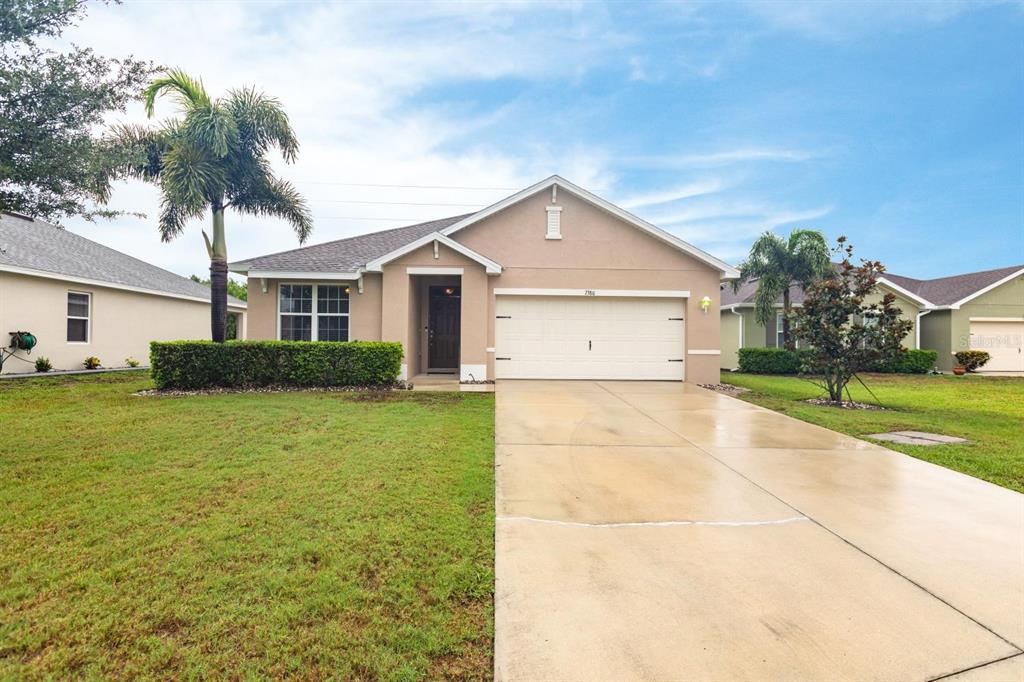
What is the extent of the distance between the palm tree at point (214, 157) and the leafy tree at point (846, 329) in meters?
13.6

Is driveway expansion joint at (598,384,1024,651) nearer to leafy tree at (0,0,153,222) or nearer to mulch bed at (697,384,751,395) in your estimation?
mulch bed at (697,384,751,395)

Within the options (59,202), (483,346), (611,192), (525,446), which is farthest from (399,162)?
(525,446)

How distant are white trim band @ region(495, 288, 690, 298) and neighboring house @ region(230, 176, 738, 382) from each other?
1.1 inches

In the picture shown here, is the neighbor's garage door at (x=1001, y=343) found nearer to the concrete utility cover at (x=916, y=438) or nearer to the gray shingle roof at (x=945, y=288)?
the gray shingle roof at (x=945, y=288)

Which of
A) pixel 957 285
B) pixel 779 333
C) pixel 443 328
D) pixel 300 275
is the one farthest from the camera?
pixel 957 285

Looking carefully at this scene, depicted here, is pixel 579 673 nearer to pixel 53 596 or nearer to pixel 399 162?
pixel 53 596

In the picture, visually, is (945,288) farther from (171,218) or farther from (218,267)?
(171,218)

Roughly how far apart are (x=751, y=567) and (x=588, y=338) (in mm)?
10130

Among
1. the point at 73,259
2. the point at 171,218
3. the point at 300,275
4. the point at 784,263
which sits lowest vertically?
the point at 300,275

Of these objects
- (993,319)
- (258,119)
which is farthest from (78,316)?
(993,319)

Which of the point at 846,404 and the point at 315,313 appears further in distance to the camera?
the point at 315,313

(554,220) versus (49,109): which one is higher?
(554,220)

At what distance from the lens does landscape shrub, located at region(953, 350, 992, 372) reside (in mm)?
18766

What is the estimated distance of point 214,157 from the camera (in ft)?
37.6
